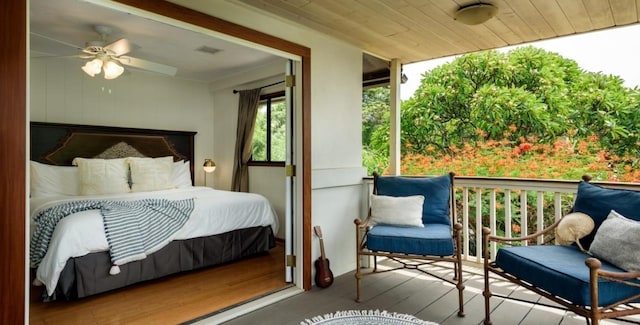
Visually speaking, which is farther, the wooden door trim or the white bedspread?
the white bedspread

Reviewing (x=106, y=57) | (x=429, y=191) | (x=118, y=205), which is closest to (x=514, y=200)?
(x=429, y=191)

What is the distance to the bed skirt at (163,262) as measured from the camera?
2.71 meters

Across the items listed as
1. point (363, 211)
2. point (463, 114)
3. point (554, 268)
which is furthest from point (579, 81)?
point (554, 268)

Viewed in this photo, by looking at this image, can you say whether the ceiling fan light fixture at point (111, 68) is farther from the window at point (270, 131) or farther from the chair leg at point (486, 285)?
the chair leg at point (486, 285)

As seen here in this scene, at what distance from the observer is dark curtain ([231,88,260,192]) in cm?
520

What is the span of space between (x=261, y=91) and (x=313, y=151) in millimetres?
2386

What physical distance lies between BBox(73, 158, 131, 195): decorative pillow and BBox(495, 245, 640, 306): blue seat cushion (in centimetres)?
428

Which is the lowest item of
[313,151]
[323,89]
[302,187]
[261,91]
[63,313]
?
[63,313]

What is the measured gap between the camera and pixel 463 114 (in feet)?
17.9

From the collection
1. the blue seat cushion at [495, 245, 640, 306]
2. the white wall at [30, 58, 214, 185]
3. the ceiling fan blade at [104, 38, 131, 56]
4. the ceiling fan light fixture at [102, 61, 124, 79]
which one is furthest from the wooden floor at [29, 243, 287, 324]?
the white wall at [30, 58, 214, 185]

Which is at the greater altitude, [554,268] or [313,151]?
[313,151]

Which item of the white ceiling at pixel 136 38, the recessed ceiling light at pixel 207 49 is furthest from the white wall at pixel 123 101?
the recessed ceiling light at pixel 207 49

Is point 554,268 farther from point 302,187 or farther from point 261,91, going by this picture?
point 261,91

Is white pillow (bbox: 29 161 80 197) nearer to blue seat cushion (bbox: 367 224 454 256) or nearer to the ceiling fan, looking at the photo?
the ceiling fan
